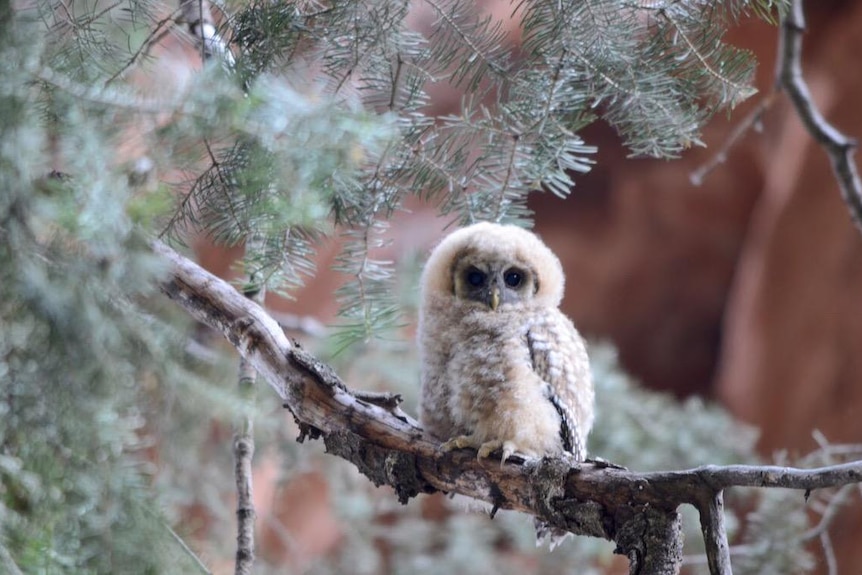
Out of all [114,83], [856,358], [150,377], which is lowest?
[150,377]

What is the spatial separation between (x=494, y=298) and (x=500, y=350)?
5.1 inches

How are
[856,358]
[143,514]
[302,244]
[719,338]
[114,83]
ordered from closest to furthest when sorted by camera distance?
[114,83] → [143,514] → [302,244] → [856,358] → [719,338]

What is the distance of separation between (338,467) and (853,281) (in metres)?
2.38

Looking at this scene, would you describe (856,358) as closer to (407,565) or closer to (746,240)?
(746,240)

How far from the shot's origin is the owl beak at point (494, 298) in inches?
68.7

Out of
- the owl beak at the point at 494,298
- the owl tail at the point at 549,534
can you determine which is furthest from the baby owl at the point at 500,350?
the owl tail at the point at 549,534

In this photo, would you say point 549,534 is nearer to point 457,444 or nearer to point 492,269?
point 457,444

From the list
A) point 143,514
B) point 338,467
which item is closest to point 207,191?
point 143,514

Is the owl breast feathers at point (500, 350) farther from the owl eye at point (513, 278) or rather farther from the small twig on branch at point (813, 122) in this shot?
the small twig on branch at point (813, 122)

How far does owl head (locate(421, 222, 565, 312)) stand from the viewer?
1751mm

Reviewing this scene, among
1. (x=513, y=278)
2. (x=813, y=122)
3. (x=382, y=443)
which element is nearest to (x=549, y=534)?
(x=382, y=443)

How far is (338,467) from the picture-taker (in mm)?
3662

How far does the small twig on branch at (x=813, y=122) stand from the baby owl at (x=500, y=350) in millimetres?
765

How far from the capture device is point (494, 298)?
5.74 feet
